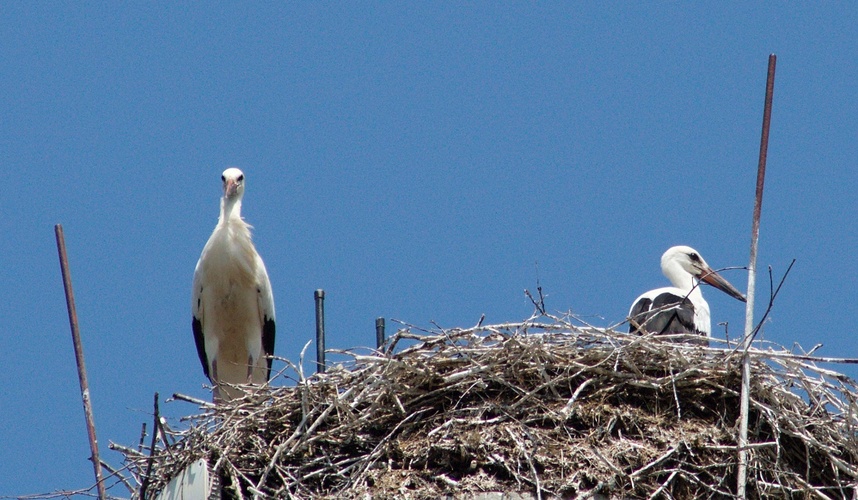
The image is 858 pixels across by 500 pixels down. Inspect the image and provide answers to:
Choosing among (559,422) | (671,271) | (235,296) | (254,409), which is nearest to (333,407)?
(254,409)

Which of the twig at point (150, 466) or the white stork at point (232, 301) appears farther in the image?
the white stork at point (232, 301)

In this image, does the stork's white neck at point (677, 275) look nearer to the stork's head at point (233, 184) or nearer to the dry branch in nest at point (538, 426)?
the stork's head at point (233, 184)

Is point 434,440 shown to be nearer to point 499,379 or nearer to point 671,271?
point 499,379

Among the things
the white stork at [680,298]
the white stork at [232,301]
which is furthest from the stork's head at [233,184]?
the white stork at [680,298]

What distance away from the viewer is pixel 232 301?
1178 cm

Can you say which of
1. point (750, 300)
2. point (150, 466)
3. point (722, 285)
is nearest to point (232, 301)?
point (150, 466)

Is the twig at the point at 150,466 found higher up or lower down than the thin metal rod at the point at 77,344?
lower down

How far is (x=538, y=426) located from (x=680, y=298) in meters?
3.76

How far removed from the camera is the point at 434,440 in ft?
26.5

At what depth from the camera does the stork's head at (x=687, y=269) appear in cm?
1284

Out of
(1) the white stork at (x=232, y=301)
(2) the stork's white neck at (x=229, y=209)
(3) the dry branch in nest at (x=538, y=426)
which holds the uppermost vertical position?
(2) the stork's white neck at (x=229, y=209)

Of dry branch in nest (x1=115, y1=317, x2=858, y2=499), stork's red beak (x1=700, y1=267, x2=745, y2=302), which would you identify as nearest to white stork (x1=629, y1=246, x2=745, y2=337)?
stork's red beak (x1=700, y1=267, x2=745, y2=302)

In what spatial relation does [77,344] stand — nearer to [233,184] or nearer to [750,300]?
[233,184]

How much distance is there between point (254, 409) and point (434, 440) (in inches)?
45.3
